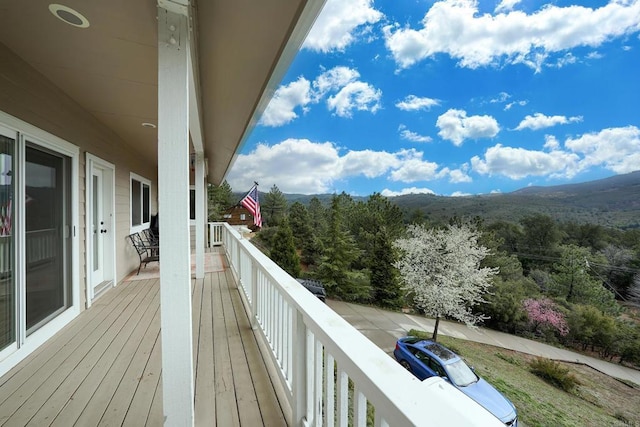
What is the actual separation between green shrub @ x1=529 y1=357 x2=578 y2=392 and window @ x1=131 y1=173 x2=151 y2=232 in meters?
9.79

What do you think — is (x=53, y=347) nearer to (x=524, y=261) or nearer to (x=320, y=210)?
(x=524, y=261)

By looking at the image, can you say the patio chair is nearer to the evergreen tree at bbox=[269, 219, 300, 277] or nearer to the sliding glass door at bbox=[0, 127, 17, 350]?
the sliding glass door at bbox=[0, 127, 17, 350]

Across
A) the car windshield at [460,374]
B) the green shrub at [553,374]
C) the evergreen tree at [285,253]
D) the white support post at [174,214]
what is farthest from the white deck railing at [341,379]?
the evergreen tree at [285,253]

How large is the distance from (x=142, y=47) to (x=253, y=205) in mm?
5827

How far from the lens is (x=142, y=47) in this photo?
68.7 inches

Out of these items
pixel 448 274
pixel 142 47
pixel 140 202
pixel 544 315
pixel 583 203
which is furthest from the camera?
pixel 448 274

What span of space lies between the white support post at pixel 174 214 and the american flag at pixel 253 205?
6.00m

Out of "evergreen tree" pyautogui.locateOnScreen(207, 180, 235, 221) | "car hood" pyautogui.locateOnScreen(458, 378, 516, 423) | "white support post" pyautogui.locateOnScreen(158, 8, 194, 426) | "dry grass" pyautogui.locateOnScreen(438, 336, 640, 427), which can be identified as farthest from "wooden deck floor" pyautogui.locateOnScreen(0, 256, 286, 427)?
"evergreen tree" pyautogui.locateOnScreen(207, 180, 235, 221)

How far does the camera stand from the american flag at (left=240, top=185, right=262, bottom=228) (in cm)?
730

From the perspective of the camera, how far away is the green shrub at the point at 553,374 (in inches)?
256

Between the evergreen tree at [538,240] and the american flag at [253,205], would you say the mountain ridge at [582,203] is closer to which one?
the evergreen tree at [538,240]

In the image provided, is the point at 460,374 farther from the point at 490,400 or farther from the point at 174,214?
the point at 174,214

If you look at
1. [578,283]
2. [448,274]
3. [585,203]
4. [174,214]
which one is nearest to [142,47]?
[174,214]

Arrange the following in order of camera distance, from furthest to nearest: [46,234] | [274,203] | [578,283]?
[274,203], [578,283], [46,234]
